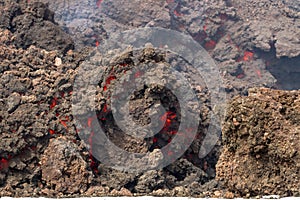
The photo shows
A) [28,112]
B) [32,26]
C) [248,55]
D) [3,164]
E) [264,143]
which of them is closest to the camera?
[264,143]

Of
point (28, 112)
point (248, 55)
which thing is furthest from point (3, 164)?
point (248, 55)

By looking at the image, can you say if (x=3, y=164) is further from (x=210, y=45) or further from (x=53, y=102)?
(x=210, y=45)

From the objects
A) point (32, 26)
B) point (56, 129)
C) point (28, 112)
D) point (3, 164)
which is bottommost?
point (3, 164)

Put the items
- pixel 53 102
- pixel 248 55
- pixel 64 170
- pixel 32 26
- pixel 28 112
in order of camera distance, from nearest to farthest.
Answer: pixel 64 170
pixel 28 112
pixel 53 102
pixel 32 26
pixel 248 55

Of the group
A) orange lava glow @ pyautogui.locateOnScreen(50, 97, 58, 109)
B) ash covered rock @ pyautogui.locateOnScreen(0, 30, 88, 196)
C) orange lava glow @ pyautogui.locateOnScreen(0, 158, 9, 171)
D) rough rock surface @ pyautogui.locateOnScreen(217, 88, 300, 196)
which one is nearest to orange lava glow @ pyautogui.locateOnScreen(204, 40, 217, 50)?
ash covered rock @ pyautogui.locateOnScreen(0, 30, 88, 196)

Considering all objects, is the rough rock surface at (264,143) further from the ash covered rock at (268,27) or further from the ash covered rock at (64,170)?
the ash covered rock at (268,27)

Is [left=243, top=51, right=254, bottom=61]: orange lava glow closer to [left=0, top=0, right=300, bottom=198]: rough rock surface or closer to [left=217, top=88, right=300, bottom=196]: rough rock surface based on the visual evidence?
[left=0, top=0, right=300, bottom=198]: rough rock surface

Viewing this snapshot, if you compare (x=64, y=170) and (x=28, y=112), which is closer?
(x=64, y=170)
